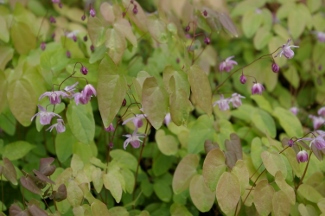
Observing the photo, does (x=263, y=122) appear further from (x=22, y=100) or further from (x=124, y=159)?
(x=22, y=100)

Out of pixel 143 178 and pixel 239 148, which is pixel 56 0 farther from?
pixel 239 148

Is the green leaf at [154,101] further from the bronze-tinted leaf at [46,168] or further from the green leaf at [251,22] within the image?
the green leaf at [251,22]

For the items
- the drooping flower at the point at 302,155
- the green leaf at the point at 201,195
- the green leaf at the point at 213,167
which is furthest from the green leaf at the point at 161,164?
the drooping flower at the point at 302,155

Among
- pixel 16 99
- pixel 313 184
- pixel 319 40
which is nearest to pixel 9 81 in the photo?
pixel 16 99

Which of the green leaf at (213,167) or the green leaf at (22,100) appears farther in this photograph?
the green leaf at (22,100)

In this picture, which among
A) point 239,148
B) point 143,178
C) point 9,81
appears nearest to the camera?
point 239,148

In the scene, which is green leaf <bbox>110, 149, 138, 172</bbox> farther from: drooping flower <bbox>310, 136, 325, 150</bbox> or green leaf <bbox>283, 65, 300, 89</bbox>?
green leaf <bbox>283, 65, 300, 89</bbox>

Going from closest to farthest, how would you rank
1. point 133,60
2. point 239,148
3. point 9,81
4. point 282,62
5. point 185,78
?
1. point 185,78
2. point 239,148
3. point 9,81
4. point 133,60
5. point 282,62
